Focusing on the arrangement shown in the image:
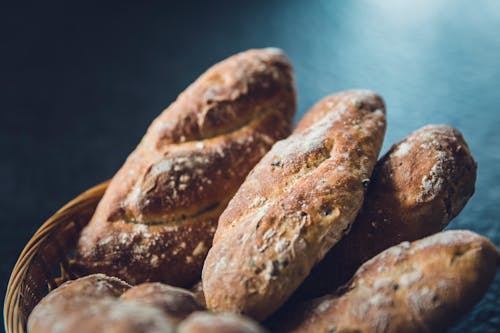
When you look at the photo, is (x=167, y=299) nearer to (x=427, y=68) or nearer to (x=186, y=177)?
(x=186, y=177)

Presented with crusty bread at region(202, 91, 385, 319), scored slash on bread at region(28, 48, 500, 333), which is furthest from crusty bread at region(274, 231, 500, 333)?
crusty bread at region(202, 91, 385, 319)

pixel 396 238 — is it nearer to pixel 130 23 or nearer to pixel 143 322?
pixel 143 322

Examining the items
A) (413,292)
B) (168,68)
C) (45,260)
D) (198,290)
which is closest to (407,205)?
(413,292)

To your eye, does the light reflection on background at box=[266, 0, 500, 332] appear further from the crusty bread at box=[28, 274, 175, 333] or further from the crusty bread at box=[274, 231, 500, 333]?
the crusty bread at box=[28, 274, 175, 333]

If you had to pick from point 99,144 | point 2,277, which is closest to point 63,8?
point 99,144

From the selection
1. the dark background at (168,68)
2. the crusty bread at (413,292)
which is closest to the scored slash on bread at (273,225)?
the crusty bread at (413,292)
